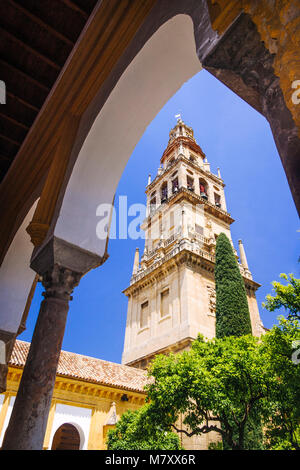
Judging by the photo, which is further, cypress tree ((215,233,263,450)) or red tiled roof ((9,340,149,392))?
cypress tree ((215,233,263,450))

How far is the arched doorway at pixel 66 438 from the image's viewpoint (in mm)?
18156

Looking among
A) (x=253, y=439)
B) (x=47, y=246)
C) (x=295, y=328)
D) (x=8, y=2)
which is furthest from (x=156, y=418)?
(x=8, y=2)

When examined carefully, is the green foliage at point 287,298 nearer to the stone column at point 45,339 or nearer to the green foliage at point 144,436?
the green foliage at point 144,436

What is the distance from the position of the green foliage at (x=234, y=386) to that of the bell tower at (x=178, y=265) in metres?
7.39

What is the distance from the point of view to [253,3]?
157 centimetres

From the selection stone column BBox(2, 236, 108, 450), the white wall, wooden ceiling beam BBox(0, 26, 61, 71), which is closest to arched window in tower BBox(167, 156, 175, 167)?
the white wall

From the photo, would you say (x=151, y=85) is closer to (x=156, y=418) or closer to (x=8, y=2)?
(x=8, y=2)

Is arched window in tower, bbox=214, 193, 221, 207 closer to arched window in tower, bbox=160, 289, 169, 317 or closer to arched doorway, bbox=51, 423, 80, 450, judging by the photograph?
arched window in tower, bbox=160, 289, 169, 317

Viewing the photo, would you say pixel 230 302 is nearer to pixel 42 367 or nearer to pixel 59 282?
pixel 59 282

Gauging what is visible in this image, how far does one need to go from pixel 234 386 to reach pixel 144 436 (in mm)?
3798

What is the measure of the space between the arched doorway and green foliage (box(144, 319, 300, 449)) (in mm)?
10037

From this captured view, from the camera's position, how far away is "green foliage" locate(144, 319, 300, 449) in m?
9.73

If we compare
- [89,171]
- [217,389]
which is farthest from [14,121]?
[217,389]

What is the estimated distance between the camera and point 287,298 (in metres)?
11.4
